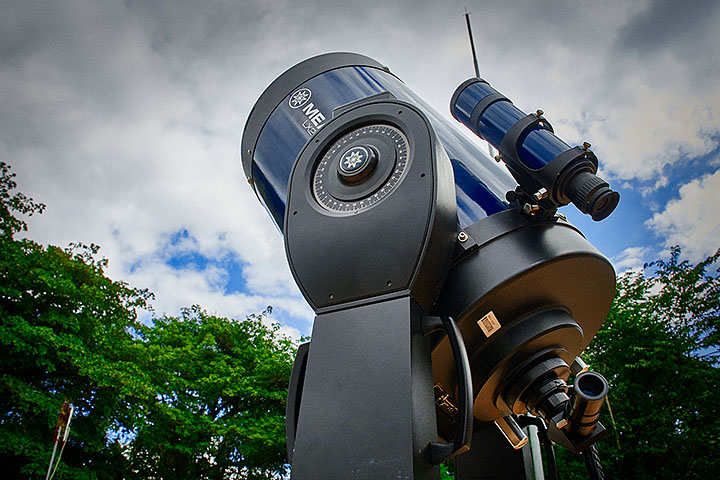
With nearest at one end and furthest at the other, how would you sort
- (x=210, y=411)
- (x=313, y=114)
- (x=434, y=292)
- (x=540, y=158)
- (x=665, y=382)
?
(x=434, y=292) → (x=540, y=158) → (x=313, y=114) → (x=665, y=382) → (x=210, y=411)

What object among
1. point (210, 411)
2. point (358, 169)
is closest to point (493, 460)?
point (358, 169)

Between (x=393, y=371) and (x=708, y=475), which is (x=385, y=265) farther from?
(x=708, y=475)

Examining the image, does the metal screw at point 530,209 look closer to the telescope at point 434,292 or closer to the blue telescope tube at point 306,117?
the telescope at point 434,292

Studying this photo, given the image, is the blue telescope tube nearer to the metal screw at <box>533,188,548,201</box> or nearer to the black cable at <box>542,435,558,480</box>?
the metal screw at <box>533,188,548,201</box>

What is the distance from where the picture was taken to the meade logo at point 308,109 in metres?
1.89

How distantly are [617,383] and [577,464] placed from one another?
174 centimetres

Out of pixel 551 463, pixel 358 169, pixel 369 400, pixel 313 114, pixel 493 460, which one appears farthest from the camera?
pixel 313 114

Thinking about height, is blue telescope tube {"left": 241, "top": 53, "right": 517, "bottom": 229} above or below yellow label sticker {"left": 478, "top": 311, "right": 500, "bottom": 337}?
above

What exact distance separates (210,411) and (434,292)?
13.6 metres

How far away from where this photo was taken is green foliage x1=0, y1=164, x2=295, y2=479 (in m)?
9.76

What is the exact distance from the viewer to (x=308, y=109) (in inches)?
77.0

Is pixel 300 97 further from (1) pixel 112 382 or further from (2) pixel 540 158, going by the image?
(1) pixel 112 382

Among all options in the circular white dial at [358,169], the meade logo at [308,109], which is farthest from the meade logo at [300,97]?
the circular white dial at [358,169]

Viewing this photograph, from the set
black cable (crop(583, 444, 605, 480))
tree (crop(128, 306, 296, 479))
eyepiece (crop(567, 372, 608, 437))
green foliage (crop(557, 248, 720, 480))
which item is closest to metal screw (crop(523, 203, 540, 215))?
eyepiece (crop(567, 372, 608, 437))
